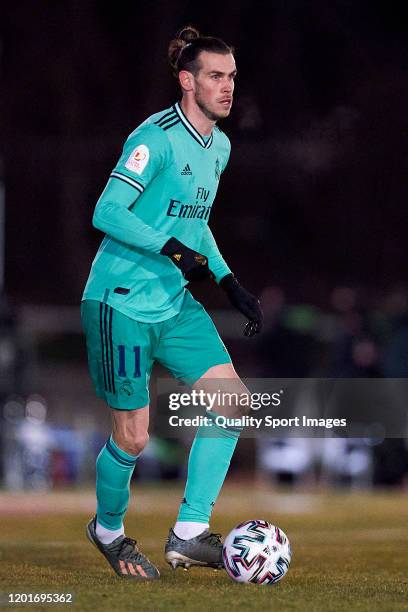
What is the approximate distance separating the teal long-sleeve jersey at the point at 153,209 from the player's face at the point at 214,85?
114 mm

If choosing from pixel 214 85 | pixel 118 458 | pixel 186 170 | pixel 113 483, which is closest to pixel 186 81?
pixel 214 85

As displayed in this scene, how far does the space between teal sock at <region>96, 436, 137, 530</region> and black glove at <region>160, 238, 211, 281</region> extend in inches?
34.0

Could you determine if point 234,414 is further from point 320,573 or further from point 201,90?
point 201,90

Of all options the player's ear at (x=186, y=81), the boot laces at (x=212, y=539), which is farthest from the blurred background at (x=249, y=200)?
the boot laces at (x=212, y=539)

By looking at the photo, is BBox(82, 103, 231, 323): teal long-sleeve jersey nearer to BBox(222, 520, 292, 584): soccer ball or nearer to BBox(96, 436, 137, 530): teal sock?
BBox(96, 436, 137, 530): teal sock

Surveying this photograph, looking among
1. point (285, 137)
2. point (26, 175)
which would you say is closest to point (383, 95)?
point (285, 137)

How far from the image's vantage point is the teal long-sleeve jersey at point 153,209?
608 centimetres

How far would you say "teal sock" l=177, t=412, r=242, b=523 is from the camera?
248 inches

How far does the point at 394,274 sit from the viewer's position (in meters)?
22.5

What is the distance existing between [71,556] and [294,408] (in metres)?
6.94

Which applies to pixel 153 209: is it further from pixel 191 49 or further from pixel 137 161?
pixel 191 49

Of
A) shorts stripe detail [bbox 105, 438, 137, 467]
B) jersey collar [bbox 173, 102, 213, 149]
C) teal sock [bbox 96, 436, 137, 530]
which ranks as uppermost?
jersey collar [bbox 173, 102, 213, 149]

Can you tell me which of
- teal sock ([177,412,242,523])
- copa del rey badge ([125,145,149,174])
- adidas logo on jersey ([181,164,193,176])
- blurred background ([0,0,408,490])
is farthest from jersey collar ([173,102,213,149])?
blurred background ([0,0,408,490])

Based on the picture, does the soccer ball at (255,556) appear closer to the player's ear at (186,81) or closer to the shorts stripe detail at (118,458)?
the shorts stripe detail at (118,458)
